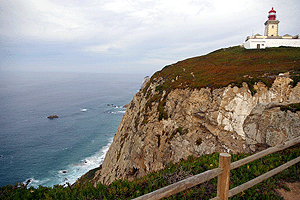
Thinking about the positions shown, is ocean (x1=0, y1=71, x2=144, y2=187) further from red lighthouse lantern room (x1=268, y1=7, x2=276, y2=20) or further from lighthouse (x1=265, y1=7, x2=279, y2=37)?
red lighthouse lantern room (x1=268, y1=7, x2=276, y2=20)

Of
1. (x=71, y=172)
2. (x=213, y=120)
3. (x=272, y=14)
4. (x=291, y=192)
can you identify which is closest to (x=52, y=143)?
(x=71, y=172)

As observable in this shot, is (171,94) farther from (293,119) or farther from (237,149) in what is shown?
(293,119)

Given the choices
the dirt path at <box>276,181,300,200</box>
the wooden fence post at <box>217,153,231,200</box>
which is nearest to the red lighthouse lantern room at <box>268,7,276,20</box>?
the dirt path at <box>276,181,300,200</box>

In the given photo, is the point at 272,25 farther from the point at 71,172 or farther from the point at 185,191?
the point at 71,172

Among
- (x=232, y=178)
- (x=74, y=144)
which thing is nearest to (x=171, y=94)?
(x=232, y=178)

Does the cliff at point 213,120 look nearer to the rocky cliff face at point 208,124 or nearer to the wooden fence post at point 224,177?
the rocky cliff face at point 208,124

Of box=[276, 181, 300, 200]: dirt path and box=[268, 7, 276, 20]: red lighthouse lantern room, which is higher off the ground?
box=[268, 7, 276, 20]: red lighthouse lantern room
